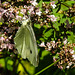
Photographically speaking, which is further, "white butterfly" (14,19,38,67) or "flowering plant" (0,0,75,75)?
"flowering plant" (0,0,75,75)

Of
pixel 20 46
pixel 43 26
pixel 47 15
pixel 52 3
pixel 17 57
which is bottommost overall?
pixel 17 57

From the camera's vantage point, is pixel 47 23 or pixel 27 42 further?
pixel 47 23

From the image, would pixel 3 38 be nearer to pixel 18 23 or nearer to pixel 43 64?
pixel 18 23

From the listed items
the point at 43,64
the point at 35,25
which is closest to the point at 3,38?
the point at 35,25

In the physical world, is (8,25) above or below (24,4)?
below

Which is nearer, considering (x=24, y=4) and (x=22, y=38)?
(x=22, y=38)

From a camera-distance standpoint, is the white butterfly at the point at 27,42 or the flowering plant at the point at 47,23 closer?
the white butterfly at the point at 27,42

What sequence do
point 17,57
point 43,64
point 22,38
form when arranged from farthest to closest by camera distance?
point 43,64 < point 17,57 < point 22,38

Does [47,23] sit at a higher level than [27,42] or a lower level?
higher
